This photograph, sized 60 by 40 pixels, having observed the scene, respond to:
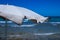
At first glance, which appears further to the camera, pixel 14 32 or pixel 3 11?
pixel 14 32

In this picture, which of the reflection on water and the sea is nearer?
the reflection on water

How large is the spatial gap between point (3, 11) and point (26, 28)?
10.8 ft

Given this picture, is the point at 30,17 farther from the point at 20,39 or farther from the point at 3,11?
the point at 20,39

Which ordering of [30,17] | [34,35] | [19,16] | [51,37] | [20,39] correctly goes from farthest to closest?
[51,37]
[34,35]
[20,39]
[30,17]
[19,16]

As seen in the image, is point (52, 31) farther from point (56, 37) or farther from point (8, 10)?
point (8, 10)

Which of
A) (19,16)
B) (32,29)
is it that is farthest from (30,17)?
(32,29)

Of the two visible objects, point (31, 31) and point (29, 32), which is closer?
point (29, 32)

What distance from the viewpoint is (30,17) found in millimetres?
4469

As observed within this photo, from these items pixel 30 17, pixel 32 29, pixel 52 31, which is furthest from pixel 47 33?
pixel 30 17

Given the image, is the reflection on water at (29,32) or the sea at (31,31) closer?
the reflection on water at (29,32)

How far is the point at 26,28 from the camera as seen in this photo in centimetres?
768

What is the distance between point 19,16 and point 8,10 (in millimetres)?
567

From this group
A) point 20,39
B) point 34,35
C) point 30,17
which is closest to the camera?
point 30,17

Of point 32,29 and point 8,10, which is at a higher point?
point 8,10
